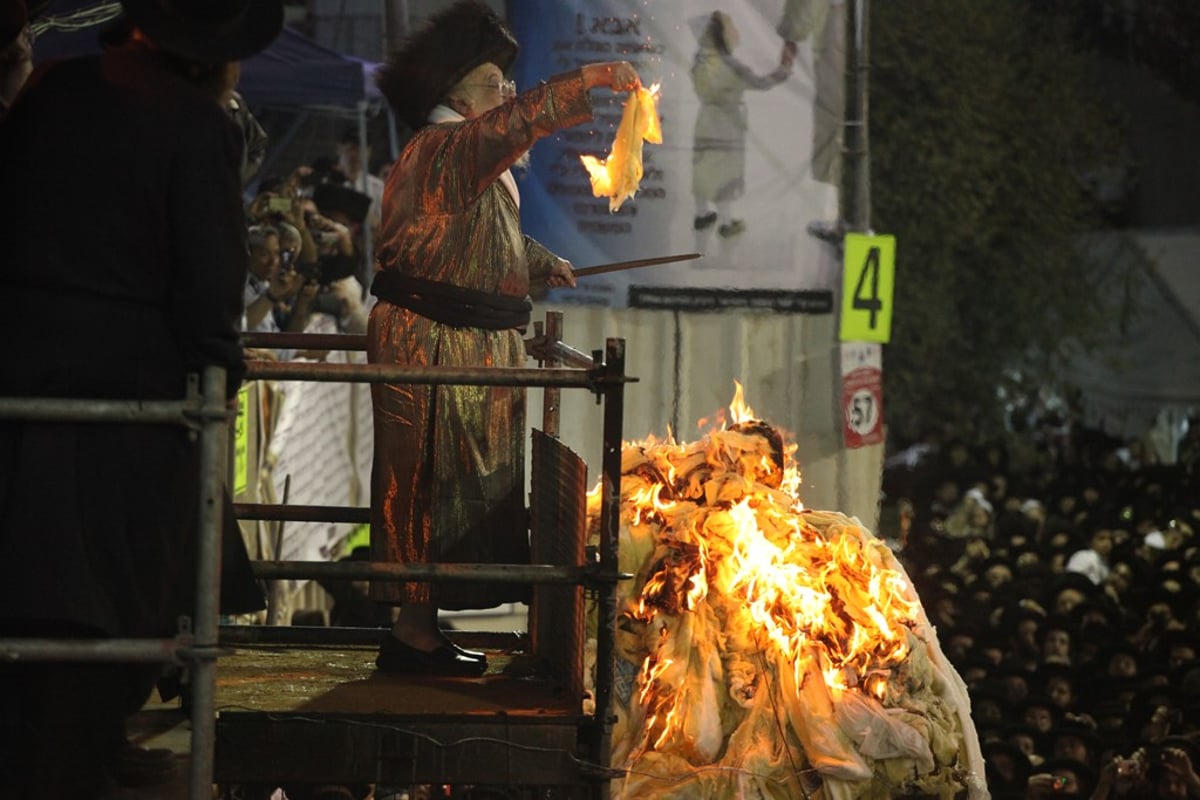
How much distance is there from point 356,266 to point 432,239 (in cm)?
628

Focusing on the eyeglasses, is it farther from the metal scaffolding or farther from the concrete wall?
the concrete wall

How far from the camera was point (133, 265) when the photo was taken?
4.00 m

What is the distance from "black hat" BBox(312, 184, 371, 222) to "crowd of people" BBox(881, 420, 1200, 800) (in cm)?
471

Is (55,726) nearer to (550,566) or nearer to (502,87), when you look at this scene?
(550,566)

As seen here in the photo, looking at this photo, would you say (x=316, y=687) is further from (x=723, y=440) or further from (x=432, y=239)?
(x=723, y=440)

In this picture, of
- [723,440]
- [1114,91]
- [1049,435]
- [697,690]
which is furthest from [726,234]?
[1114,91]

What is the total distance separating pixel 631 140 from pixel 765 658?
180 cm

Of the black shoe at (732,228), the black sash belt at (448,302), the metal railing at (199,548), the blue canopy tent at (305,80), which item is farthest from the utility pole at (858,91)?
the metal railing at (199,548)

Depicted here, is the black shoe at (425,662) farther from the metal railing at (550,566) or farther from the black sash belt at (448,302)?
the black sash belt at (448,302)

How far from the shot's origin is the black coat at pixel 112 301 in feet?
12.9

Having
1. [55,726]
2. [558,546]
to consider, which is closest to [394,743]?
[558,546]

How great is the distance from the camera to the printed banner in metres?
11.1

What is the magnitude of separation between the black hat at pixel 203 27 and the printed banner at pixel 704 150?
A: 6972 mm

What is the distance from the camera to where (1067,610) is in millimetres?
12508
